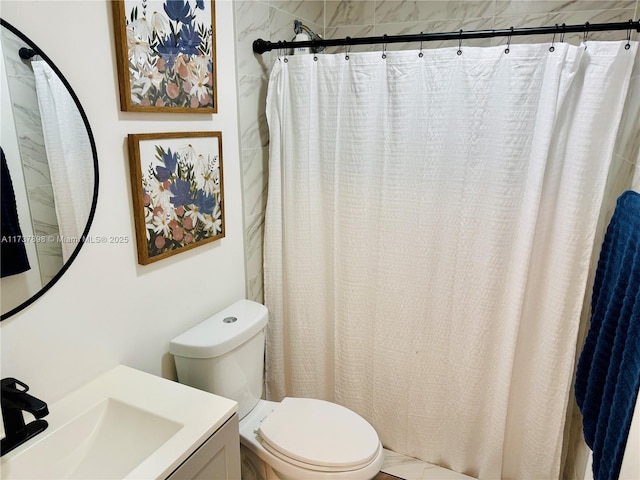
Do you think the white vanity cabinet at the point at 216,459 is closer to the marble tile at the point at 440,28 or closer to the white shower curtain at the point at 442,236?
the white shower curtain at the point at 442,236

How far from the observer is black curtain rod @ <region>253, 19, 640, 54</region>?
1.35 metres

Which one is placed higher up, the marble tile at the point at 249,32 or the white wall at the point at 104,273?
the marble tile at the point at 249,32

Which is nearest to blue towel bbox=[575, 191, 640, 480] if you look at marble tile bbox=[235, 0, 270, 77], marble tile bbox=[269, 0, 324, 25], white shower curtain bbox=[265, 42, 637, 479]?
white shower curtain bbox=[265, 42, 637, 479]

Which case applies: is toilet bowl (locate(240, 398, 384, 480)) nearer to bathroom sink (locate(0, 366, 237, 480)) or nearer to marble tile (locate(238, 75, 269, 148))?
bathroom sink (locate(0, 366, 237, 480))

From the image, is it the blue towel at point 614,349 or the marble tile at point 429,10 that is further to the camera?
the marble tile at point 429,10

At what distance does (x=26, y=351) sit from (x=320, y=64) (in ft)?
4.62

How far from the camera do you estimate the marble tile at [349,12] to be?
84.3 inches

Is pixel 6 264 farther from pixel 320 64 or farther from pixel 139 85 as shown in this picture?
pixel 320 64

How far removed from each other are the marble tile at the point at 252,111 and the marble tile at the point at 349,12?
2.16 feet

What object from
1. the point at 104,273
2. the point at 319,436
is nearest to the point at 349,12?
the point at 104,273

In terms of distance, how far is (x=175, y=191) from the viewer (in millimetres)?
1460

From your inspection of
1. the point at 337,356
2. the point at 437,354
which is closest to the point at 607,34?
the point at 437,354

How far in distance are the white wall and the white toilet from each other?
0.43 feet

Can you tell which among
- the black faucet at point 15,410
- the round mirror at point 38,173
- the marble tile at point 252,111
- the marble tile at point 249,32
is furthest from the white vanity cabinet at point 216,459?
the marble tile at point 249,32
